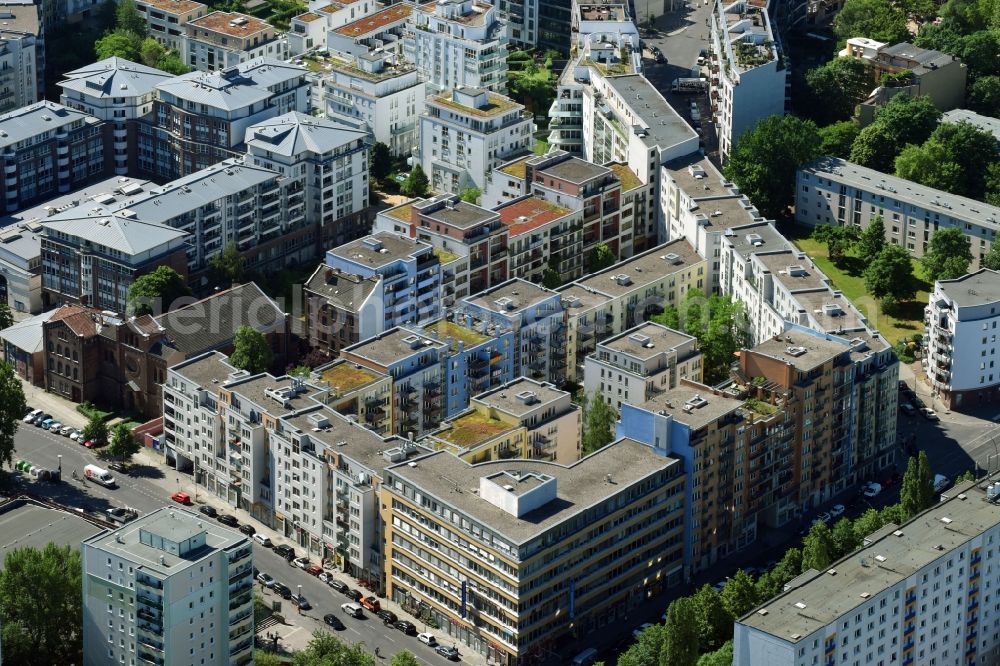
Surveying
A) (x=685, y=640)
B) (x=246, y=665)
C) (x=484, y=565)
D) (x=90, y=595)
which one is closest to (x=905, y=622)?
(x=685, y=640)

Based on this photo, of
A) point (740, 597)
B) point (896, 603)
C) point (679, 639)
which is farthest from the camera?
point (740, 597)

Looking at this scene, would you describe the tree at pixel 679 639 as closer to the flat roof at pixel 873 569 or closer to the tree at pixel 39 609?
the flat roof at pixel 873 569

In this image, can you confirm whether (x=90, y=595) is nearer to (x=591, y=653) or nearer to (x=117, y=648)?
(x=117, y=648)

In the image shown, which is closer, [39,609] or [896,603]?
[896,603]

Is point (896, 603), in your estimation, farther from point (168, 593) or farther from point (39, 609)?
point (39, 609)

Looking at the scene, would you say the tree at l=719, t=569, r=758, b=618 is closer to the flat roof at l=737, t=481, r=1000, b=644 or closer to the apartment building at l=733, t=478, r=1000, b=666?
the apartment building at l=733, t=478, r=1000, b=666

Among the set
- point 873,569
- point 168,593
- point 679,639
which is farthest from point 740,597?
point 168,593

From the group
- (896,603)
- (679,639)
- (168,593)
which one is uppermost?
(168,593)
